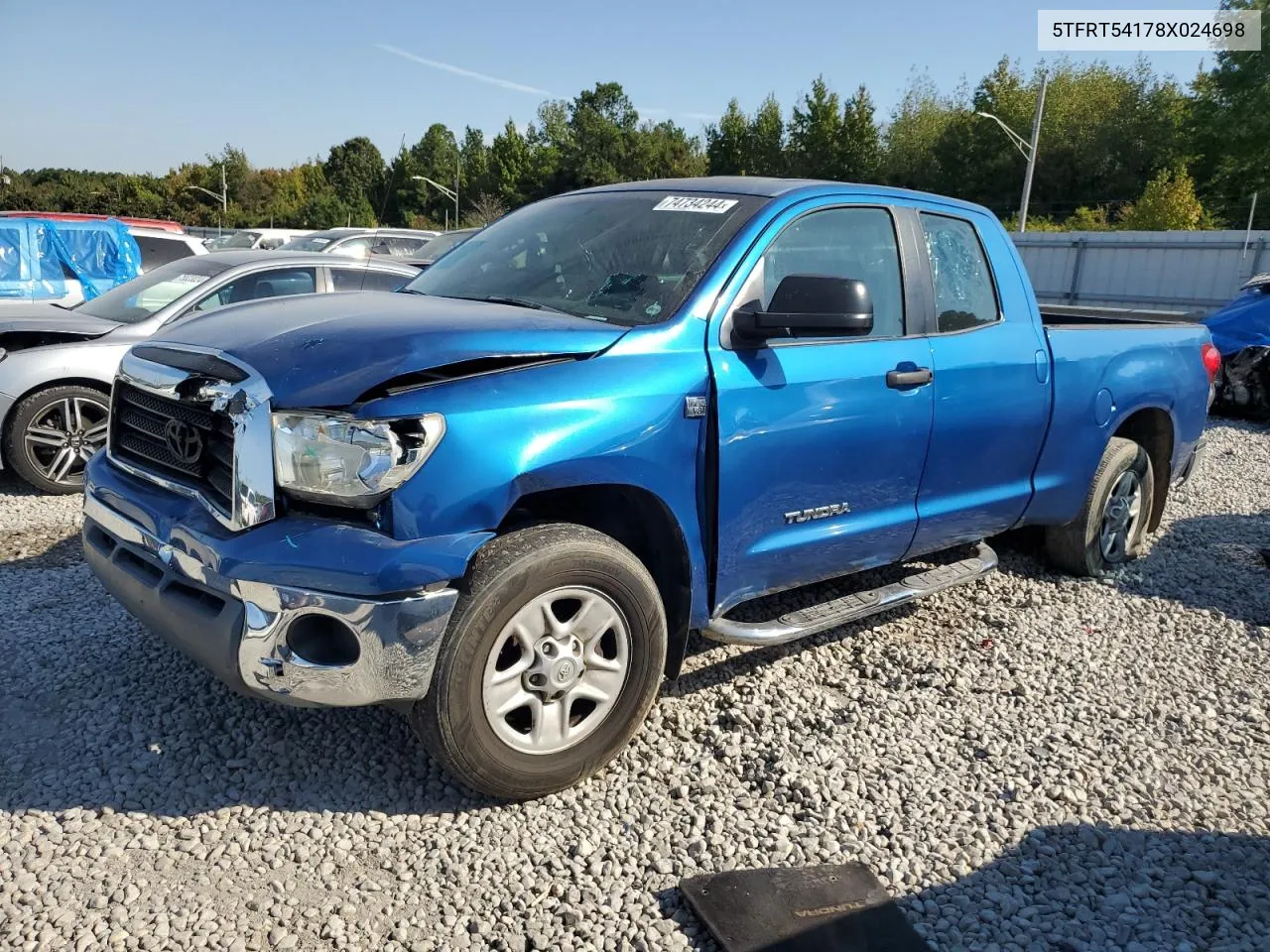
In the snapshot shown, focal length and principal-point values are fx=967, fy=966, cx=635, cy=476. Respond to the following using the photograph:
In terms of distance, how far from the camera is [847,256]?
12.5 feet

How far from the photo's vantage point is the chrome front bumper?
2537mm

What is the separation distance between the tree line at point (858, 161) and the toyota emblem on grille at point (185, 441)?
1456 inches

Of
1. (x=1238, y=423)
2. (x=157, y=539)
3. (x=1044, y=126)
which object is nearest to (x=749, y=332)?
(x=157, y=539)

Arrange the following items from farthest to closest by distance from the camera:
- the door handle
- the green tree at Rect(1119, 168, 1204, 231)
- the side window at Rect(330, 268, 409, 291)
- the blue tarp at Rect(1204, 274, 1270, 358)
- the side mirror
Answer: the green tree at Rect(1119, 168, 1204, 231) < the blue tarp at Rect(1204, 274, 1270, 358) < the side window at Rect(330, 268, 409, 291) < the door handle < the side mirror

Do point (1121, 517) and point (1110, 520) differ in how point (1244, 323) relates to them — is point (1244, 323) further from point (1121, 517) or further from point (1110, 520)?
point (1110, 520)

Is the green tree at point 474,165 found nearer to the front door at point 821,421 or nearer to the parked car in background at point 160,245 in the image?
the parked car in background at point 160,245

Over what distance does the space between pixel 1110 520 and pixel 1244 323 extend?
7.02 meters

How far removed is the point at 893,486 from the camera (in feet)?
12.5

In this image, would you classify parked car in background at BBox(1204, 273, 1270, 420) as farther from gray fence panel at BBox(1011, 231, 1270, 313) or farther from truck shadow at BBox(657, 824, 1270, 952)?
gray fence panel at BBox(1011, 231, 1270, 313)

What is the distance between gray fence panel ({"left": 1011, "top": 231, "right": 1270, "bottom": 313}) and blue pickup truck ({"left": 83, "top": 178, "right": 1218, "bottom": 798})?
74.1 ft

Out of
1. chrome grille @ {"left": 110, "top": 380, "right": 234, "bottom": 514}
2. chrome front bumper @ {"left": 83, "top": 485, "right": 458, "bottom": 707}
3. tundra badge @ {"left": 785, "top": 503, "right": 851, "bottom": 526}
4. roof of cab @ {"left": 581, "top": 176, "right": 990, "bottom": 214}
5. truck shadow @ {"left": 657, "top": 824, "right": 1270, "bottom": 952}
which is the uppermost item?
roof of cab @ {"left": 581, "top": 176, "right": 990, "bottom": 214}

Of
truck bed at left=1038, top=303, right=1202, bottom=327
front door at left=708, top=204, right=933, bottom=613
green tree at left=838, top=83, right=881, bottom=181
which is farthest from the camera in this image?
green tree at left=838, top=83, right=881, bottom=181

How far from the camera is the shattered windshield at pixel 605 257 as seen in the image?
3.33 meters

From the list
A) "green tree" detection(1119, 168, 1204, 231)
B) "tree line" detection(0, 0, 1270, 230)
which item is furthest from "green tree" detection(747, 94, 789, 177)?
"green tree" detection(1119, 168, 1204, 231)
